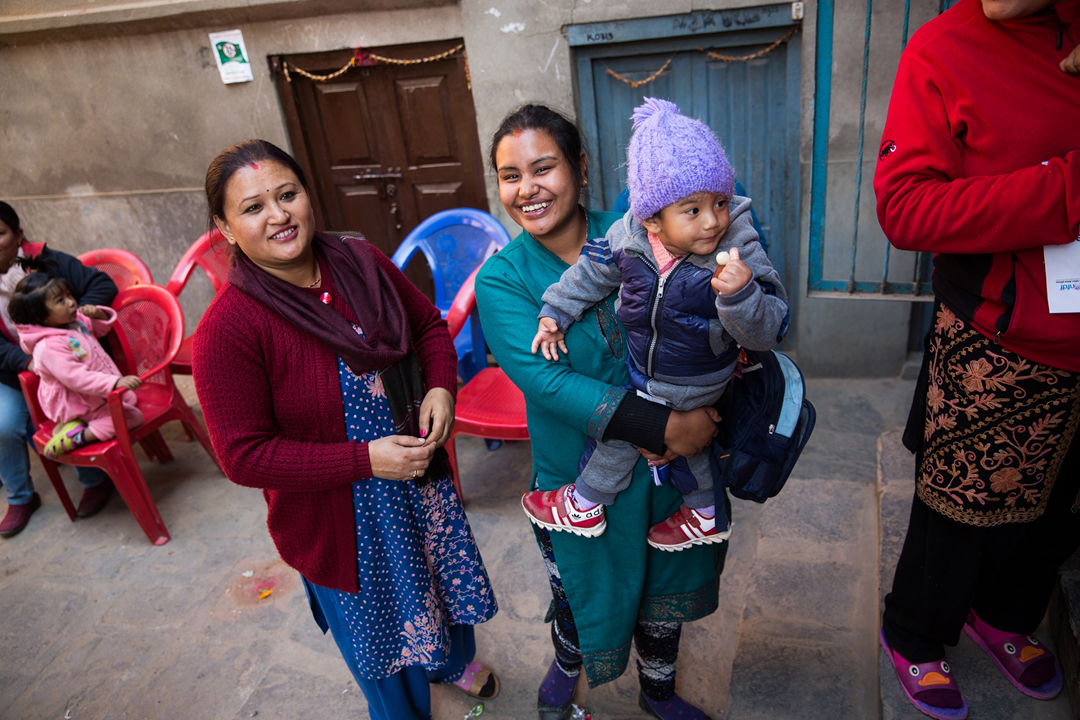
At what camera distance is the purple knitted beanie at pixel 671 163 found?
4.37 feet

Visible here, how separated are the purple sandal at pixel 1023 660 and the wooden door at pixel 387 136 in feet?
12.2

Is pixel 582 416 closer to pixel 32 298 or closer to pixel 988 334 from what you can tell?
pixel 988 334

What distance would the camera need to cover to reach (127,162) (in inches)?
204

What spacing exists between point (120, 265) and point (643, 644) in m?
4.03

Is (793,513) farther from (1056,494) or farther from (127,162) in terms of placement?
(127,162)

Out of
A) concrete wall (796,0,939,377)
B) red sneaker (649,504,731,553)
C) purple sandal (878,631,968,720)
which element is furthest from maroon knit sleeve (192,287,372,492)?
concrete wall (796,0,939,377)

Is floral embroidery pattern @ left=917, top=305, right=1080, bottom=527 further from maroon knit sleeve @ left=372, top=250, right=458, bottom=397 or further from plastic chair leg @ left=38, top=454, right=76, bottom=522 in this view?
plastic chair leg @ left=38, top=454, right=76, bottom=522

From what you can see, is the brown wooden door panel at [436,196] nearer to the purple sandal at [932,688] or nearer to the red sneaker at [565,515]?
the red sneaker at [565,515]

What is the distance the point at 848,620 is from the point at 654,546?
3.61 feet

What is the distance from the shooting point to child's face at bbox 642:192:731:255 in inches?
53.7

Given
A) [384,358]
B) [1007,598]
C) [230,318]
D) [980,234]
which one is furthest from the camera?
[1007,598]

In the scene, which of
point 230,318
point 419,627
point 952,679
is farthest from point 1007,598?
point 230,318

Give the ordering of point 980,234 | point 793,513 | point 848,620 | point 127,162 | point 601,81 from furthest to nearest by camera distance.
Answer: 1. point 127,162
2. point 601,81
3. point 793,513
4. point 848,620
5. point 980,234

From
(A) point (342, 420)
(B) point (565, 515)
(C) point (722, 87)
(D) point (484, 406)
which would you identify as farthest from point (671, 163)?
(C) point (722, 87)
